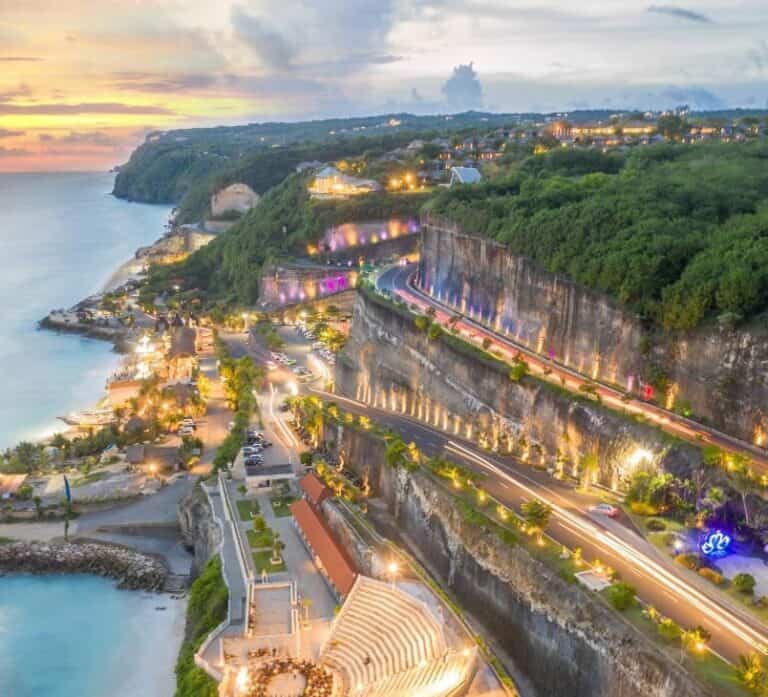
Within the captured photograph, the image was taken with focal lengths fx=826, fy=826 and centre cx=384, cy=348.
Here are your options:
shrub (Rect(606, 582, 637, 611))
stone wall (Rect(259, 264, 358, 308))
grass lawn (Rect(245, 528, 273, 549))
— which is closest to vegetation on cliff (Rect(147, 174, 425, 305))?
stone wall (Rect(259, 264, 358, 308))

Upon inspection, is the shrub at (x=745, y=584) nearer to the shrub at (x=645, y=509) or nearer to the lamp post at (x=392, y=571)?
the shrub at (x=645, y=509)

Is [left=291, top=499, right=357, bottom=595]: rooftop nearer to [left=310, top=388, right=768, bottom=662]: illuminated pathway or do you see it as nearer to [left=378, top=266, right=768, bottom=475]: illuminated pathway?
[left=310, top=388, right=768, bottom=662]: illuminated pathway

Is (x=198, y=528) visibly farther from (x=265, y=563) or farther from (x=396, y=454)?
(x=396, y=454)

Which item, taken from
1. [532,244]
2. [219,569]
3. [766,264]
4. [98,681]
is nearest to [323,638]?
[219,569]

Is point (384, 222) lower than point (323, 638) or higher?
higher

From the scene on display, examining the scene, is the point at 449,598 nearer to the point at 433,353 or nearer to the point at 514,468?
the point at 514,468

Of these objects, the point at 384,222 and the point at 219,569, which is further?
the point at 384,222

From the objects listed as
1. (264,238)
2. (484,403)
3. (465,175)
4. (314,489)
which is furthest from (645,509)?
(264,238)
